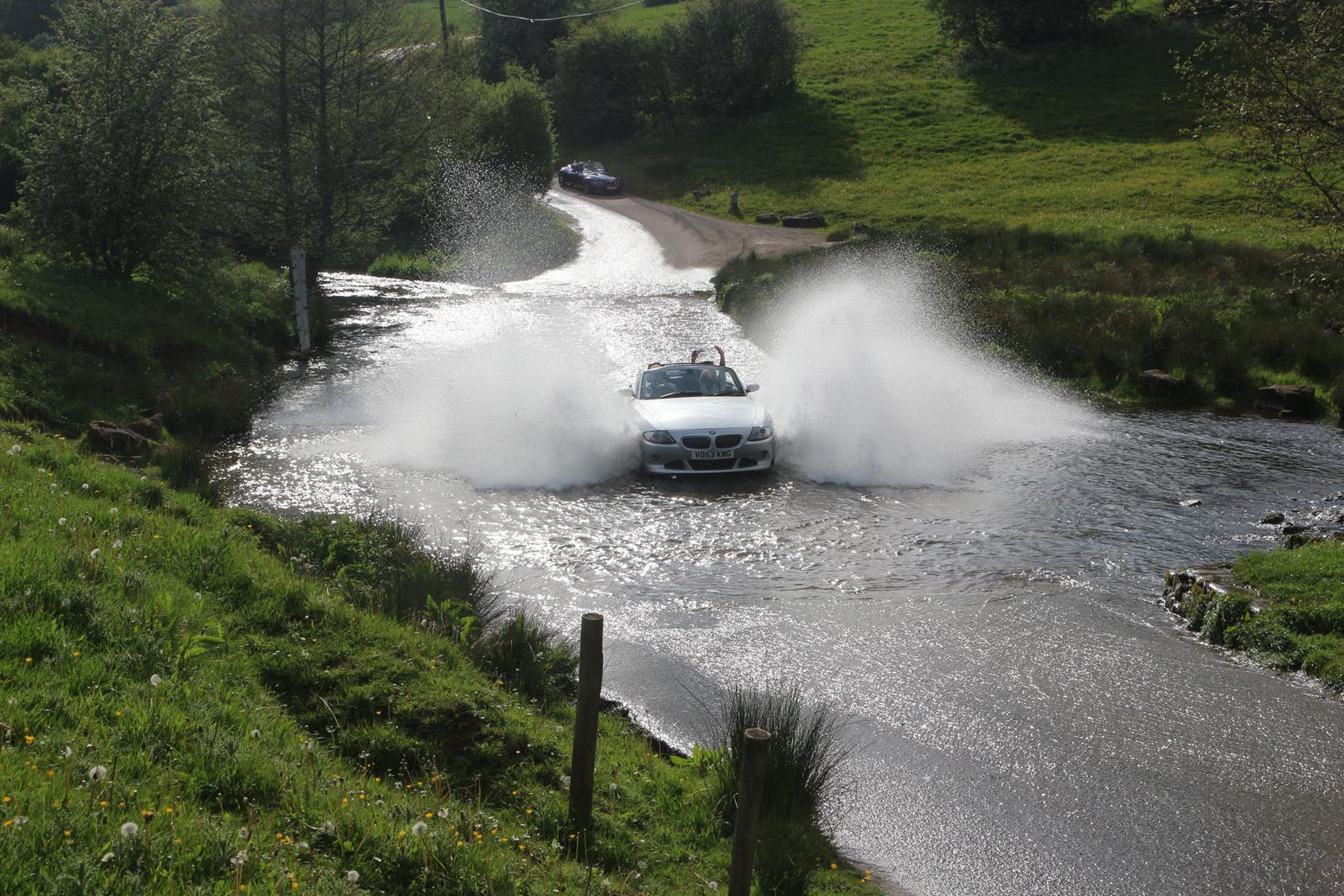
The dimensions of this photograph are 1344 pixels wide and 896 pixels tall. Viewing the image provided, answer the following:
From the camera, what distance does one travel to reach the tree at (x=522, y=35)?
7962 cm

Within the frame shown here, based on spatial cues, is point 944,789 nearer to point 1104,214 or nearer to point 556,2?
point 1104,214

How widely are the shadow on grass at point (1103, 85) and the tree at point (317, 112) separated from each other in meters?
38.2

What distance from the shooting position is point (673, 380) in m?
18.0

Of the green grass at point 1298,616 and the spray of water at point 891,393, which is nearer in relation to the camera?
the green grass at point 1298,616

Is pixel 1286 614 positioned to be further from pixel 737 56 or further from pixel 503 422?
pixel 737 56

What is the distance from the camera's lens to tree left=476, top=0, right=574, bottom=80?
3135 inches

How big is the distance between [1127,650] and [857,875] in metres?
4.84

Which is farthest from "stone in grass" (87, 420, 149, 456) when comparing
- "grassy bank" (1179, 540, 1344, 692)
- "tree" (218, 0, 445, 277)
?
"tree" (218, 0, 445, 277)

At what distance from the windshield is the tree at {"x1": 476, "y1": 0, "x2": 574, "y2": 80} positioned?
64.6 m

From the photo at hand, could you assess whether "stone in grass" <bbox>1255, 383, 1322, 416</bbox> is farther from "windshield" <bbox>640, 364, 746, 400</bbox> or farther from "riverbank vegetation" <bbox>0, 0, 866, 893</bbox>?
"riverbank vegetation" <bbox>0, 0, 866, 893</bbox>

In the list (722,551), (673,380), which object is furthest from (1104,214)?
(722,551)

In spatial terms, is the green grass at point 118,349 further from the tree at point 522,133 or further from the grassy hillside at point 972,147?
the tree at point 522,133

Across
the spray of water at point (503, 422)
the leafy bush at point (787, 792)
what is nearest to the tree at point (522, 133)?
the spray of water at point (503, 422)

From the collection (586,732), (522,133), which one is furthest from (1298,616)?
(522,133)
